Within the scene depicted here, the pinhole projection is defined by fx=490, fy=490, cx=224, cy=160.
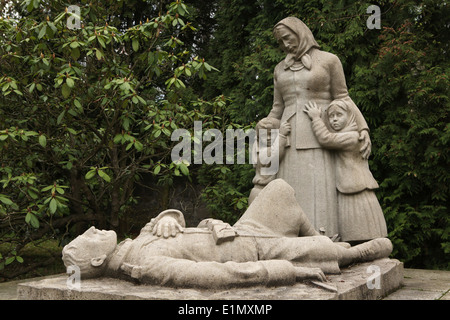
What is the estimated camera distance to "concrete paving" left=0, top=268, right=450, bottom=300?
13.3 feet

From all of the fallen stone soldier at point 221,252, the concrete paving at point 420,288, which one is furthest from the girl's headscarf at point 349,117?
the concrete paving at point 420,288

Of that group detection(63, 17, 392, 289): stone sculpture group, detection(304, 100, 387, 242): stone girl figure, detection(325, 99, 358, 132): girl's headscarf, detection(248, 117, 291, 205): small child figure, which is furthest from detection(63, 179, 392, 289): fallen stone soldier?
detection(325, 99, 358, 132): girl's headscarf

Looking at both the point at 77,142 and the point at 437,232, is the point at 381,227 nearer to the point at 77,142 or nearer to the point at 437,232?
the point at 437,232

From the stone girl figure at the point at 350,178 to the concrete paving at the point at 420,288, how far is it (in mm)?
589

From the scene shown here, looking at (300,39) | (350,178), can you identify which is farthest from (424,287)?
(300,39)

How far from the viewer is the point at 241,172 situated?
802cm

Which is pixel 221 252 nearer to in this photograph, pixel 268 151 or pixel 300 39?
pixel 268 151

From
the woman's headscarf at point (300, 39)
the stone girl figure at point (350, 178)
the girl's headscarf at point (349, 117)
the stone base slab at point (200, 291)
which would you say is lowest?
the stone base slab at point (200, 291)

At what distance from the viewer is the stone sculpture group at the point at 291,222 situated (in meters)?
3.26

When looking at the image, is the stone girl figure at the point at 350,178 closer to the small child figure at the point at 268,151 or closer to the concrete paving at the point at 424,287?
the small child figure at the point at 268,151

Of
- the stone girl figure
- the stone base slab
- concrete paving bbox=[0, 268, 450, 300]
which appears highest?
the stone girl figure

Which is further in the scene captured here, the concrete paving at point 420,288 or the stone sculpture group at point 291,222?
the concrete paving at point 420,288

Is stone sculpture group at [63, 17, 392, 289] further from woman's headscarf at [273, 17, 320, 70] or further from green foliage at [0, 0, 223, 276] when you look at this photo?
green foliage at [0, 0, 223, 276]

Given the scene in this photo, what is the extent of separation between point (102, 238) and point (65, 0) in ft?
13.6
